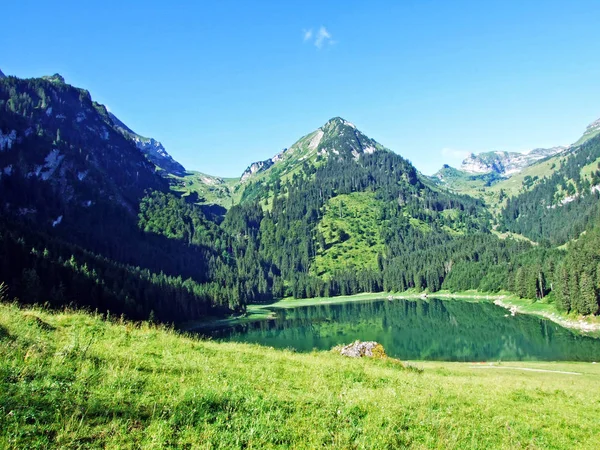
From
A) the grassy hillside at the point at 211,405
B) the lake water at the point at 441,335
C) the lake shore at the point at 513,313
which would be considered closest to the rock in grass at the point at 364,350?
the grassy hillside at the point at 211,405

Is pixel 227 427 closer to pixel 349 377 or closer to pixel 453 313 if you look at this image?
pixel 349 377

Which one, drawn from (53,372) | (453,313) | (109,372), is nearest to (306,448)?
(109,372)

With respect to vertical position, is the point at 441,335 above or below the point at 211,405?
below

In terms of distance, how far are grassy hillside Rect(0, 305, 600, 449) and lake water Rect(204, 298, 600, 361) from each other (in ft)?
151

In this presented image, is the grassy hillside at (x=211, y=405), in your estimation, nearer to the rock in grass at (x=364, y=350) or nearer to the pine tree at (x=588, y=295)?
the rock in grass at (x=364, y=350)

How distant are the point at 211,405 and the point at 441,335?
9633cm

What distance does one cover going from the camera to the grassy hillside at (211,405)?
7.72 m

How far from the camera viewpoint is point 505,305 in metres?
146

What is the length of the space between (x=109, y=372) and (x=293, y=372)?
800cm

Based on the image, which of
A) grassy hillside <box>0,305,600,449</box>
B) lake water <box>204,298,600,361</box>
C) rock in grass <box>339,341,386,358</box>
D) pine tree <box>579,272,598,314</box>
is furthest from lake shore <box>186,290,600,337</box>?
grassy hillside <box>0,305,600,449</box>

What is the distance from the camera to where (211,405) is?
9656 mm

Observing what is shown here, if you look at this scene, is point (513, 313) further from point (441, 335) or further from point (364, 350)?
point (364, 350)

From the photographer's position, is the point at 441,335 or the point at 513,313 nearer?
the point at 441,335

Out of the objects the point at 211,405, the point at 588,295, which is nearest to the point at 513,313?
the point at 588,295
